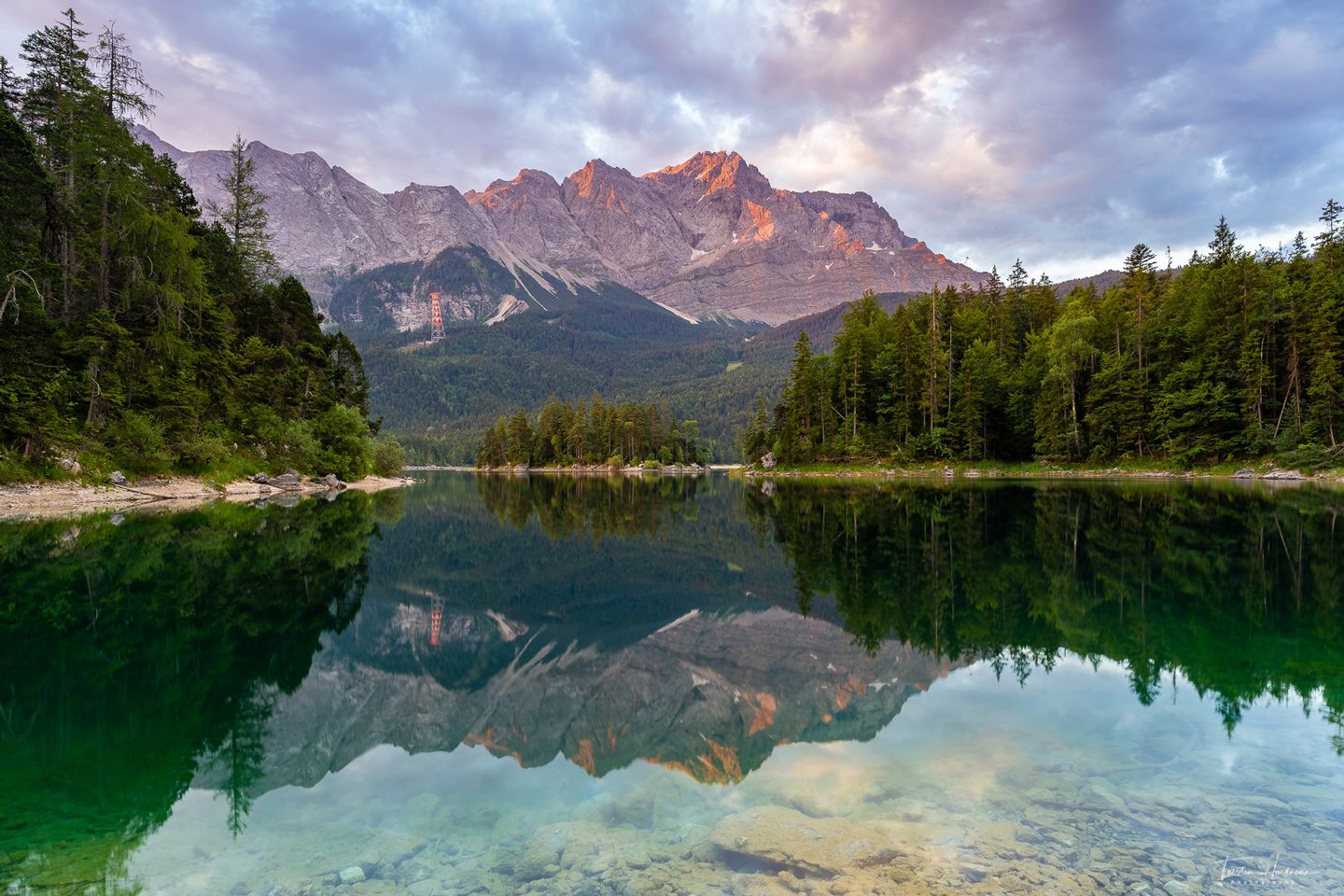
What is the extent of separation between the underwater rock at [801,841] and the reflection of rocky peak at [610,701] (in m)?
1.21

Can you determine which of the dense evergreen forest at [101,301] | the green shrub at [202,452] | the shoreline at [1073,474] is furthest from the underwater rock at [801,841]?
the shoreline at [1073,474]

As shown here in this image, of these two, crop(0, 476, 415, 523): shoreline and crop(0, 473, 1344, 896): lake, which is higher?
crop(0, 476, 415, 523): shoreline

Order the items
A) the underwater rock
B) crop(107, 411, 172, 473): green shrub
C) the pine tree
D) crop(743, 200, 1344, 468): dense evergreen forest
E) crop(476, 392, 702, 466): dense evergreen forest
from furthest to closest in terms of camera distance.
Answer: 1. crop(476, 392, 702, 466): dense evergreen forest
2. the pine tree
3. crop(743, 200, 1344, 468): dense evergreen forest
4. crop(107, 411, 172, 473): green shrub
5. the underwater rock

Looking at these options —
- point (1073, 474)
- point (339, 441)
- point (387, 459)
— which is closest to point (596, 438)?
point (387, 459)

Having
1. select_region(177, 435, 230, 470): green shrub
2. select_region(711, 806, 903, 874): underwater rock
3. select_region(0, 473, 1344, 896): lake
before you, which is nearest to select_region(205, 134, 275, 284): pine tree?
select_region(177, 435, 230, 470): green shrub

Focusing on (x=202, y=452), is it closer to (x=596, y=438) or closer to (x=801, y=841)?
(x=801, y=841)

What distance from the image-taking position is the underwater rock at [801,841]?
5758mm

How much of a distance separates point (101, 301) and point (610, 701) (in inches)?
2093

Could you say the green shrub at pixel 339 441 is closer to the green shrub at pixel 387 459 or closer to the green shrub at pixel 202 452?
the green shrub at pixel 202 452

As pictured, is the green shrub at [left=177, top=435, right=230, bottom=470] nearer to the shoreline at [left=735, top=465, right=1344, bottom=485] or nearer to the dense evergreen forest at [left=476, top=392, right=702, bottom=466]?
the shoreline at [left=735, top=465, right=1344, bottom=485]

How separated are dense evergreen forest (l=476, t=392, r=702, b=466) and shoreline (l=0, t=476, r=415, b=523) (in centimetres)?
9343

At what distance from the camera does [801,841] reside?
6.15 meters

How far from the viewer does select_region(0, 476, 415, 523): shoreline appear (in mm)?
34375

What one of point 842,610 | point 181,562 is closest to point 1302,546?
point 842,610
